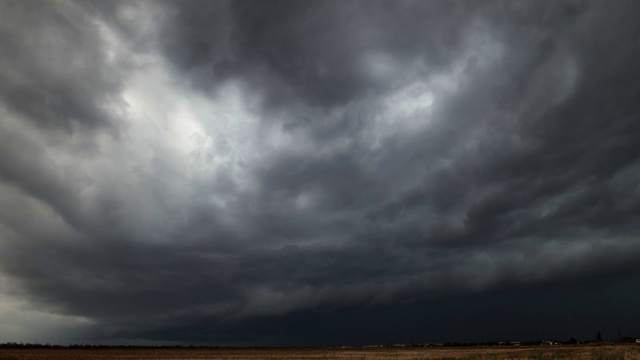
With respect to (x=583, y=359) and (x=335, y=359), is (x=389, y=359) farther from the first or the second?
(x=583, y=359)

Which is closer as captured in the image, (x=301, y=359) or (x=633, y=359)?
(x=633, y=359)

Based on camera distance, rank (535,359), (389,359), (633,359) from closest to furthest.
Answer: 1. (633,359)
2. (535,359)
3. (389,359)

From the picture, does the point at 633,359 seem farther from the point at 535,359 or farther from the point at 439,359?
the point at 439,359

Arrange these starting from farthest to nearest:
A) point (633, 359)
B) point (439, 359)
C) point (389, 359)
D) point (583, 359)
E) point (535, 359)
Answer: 1. point (389, 359)
2. point (439, 359)
3. point (535, 359)
4. point (583, 359)
5. point (633, 359)

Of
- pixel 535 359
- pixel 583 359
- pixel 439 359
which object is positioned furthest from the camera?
pixel 439 359

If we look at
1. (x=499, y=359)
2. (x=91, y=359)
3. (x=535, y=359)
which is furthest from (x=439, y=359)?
(x=91, y=359)

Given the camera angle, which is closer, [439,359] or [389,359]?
[439,359]

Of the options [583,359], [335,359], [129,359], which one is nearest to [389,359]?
[335,359]

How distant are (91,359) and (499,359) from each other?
8083 centimetres

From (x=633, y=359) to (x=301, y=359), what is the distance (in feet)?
197

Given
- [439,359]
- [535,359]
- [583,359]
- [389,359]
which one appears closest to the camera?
[583,359]

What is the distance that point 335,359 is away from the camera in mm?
97375

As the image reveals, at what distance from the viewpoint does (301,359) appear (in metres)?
96.3

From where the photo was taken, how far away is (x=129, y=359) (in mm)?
96812
